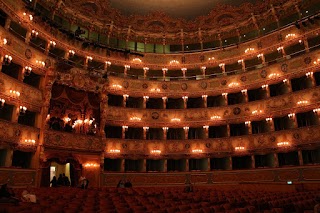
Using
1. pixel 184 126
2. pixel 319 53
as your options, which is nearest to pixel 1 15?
pixel 184 126

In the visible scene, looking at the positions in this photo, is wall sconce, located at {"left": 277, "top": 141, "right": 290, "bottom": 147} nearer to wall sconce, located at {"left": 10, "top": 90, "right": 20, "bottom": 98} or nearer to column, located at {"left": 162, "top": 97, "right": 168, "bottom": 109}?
column, located at {"left": 162, "top": 97, "right": 168, "bottom": 109}

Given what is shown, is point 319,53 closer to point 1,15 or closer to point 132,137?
point 132,137

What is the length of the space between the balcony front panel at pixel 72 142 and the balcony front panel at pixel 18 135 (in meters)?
0.69

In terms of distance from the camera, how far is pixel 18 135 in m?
15.7

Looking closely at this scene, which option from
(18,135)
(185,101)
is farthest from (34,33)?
(185,101)

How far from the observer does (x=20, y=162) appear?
1773 centimetres

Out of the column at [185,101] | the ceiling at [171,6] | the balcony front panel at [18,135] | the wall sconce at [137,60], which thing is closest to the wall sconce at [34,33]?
the balcony front panel at [18,135]

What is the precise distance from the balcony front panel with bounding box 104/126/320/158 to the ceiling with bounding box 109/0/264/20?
1163 centimetres

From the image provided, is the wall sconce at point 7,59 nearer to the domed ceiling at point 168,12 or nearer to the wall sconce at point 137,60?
the domed ceiling at point 168,12

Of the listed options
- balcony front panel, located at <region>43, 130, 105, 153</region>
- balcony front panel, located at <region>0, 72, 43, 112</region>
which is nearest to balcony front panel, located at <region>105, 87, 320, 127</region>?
balcony front panel, located at <region>43, 130, 105, 153</region>

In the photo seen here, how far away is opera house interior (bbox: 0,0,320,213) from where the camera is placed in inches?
672

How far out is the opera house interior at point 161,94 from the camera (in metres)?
17.1

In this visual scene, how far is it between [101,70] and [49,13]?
5.84m

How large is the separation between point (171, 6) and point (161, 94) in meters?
7.90
